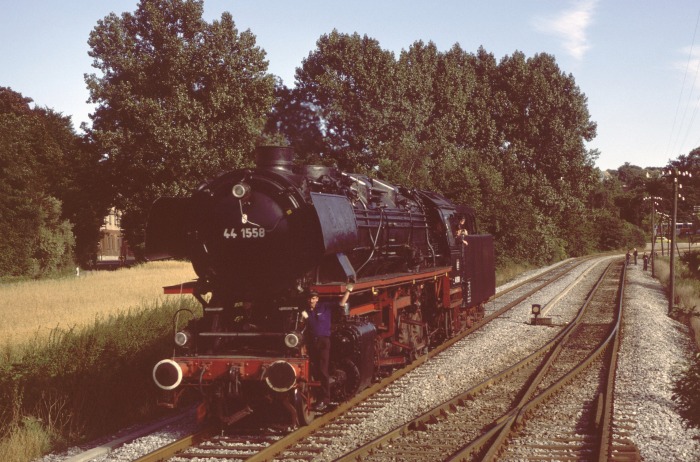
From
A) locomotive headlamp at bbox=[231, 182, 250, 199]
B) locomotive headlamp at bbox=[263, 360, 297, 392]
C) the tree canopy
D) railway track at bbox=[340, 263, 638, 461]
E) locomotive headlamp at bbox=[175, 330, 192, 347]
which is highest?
the tree canopy

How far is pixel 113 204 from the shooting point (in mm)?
37500

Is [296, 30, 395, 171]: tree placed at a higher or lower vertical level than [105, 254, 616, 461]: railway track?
higher

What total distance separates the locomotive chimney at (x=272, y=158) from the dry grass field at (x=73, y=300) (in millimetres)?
5920

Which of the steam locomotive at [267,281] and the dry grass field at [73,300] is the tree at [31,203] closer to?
the dry grass field at [73,300]

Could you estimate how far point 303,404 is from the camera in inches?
352

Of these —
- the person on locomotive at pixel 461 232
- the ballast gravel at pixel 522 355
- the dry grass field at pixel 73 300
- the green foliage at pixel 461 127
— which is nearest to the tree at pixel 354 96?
the green foliage at pixel 461 127

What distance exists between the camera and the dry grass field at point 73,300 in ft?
51.0

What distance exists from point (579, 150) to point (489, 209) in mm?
12283

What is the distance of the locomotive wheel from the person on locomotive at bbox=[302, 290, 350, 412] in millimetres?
263

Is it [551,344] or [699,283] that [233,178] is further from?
[699,283]

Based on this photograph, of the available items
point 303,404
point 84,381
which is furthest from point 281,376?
point 84,381

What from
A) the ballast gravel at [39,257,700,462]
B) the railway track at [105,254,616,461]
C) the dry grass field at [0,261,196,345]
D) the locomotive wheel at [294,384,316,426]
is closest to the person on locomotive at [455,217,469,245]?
the ballast gravel at [39,257,700,462]

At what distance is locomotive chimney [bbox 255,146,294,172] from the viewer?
1023 cm

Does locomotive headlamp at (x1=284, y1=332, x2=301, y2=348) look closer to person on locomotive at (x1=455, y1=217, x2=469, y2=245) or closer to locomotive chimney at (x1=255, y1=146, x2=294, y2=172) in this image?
locomotive chimney at (x1=255, y1=146, x2=294, y2=172)
